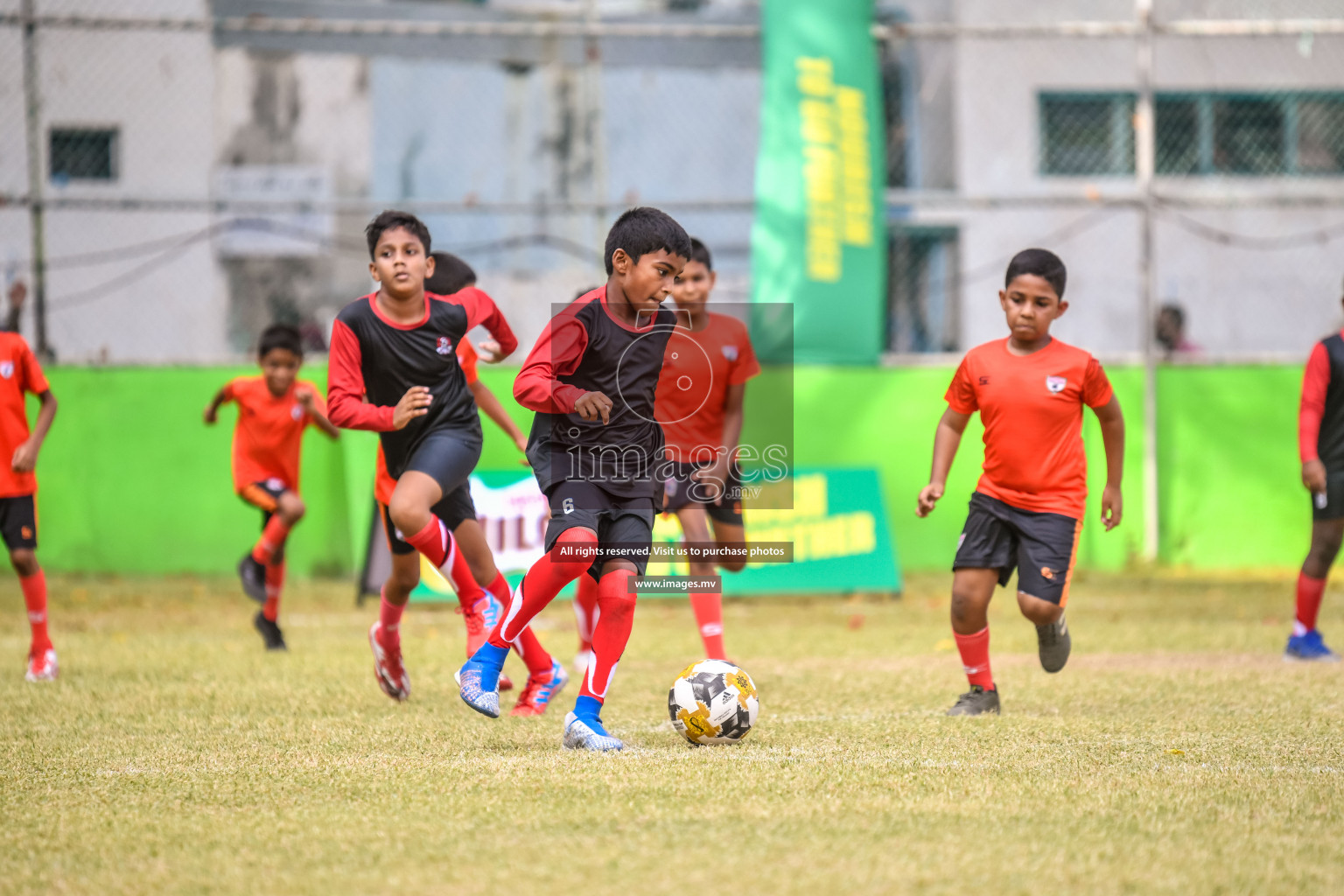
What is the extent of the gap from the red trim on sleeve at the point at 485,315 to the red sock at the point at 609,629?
4.49 feet

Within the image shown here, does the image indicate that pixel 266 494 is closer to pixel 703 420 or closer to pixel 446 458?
pixel 703 420

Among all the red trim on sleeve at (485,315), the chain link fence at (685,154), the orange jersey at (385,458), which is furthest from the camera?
the chain link fence at (685,154)

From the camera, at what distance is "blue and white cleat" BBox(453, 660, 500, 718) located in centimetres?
475

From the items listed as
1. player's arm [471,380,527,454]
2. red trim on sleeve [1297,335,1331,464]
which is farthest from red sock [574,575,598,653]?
red trim on sleeve [1297,335,1331,464]

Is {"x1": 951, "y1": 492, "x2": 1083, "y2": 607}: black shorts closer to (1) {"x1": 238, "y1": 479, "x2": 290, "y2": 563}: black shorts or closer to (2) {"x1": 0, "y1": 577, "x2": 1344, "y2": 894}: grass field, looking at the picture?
(2) {"x1": 0, "y1": 577, "x2": 1344, "y2": 894}: grass field

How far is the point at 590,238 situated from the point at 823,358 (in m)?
3.02

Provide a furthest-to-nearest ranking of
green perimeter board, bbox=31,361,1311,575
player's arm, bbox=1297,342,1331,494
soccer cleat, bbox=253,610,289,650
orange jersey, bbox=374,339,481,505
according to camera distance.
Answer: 1. green perimeter board, bbox=31,361,1311,575
2. soccer cleat, bbox=253,610,289,650
3. player's arm, bbox=1297,342,1331,494
4. orange jersey, bbox=374,339,481,505

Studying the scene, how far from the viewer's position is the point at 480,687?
188 inches

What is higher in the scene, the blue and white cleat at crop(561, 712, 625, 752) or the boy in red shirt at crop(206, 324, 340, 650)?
the boy in red shirt at crop(206, 324, 340, 650)

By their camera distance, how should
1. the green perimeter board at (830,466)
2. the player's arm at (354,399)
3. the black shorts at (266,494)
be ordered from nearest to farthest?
the player's arm at (354,399) → the black shorts at (266,494) → the green perimeter board at (830,466)

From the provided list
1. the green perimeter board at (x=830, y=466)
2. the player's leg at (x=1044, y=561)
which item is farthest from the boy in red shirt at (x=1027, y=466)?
the green perimeter board at (x=830, y=466)

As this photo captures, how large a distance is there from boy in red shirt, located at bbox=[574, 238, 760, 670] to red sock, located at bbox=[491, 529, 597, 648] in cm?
173

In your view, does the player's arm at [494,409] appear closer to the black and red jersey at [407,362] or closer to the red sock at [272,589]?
the black and red jersey at [407,362]

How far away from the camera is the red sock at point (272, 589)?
7.95 meters
